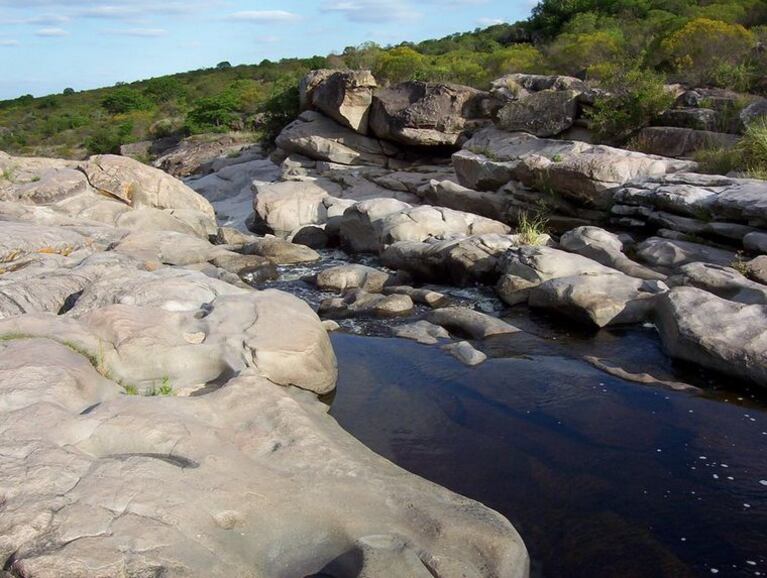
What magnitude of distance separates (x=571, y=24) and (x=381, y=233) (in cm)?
2084

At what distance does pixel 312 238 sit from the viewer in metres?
17.5

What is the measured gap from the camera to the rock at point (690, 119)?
642 inches

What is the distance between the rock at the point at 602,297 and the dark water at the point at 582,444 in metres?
0.31

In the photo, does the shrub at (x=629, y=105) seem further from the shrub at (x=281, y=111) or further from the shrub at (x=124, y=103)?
the shrub at (x=124, y=103)

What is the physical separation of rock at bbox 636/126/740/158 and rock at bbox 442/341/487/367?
8913 millimetres

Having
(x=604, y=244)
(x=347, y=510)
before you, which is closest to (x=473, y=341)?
(x=604, y=244)

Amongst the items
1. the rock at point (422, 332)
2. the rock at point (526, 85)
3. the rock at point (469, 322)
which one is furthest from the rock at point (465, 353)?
the rock at point (526, 85)

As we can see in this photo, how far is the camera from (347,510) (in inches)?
195

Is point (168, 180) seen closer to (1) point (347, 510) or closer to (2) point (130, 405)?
(2) point (130, 405)

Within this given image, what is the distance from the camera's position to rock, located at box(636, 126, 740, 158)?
604 inches

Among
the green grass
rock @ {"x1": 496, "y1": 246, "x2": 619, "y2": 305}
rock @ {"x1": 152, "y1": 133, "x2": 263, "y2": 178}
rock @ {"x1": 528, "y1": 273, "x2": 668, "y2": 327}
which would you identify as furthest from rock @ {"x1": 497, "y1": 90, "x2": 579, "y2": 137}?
rock @ {"x1": 152, "y1": 133, "x2": 263, "y2": 178}

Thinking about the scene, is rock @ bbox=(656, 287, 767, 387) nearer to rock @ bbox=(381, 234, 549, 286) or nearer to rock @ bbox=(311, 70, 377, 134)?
rock @ bbox=(381, 234, 549, 286)

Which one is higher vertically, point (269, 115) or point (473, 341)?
point (269, 115)

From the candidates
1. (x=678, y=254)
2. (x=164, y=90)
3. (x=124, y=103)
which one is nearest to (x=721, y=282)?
(x=678, y=254)
